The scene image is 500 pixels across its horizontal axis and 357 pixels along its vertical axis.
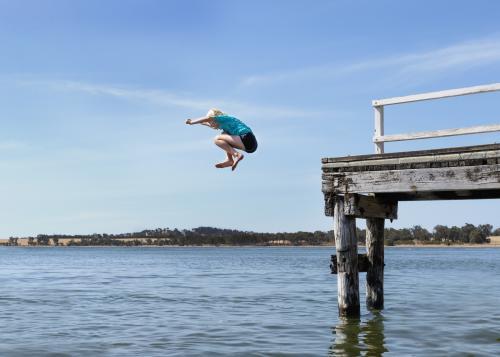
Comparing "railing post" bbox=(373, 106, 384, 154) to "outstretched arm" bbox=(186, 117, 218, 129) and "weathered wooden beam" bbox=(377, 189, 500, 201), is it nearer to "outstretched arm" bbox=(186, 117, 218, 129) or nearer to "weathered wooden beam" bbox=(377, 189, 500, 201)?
"weathered wooden beam" bbox=(377, 189, 500, 201)

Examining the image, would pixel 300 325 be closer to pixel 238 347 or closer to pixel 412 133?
pixel 238 347

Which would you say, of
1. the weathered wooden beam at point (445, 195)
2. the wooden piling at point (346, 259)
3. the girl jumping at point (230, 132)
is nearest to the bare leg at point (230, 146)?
the girl jumping at point (230, 132)

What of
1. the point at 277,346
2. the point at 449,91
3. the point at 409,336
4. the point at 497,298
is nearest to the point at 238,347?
the point at 277,346

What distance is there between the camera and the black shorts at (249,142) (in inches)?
399

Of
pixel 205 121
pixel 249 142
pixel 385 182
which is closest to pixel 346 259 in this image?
pixel 385 182

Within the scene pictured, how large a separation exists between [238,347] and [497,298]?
570 inches

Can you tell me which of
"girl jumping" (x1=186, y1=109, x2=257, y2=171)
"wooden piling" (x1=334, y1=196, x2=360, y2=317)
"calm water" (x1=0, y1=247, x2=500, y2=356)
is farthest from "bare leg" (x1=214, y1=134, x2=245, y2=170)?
"wooden piling" (x1=334, y1=196, x2=360, y2=317)

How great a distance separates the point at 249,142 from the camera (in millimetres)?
10188

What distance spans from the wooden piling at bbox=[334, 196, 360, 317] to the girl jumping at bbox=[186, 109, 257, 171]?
16.2 ft

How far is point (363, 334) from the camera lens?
48.2 ft

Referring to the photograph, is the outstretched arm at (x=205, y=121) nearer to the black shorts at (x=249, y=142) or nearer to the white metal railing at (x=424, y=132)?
the black shorts at (x=249, y=142)

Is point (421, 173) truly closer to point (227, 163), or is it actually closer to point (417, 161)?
point (417, 161)

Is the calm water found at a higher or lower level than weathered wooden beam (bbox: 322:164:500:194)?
lower

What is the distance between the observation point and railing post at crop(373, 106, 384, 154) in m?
14.5
